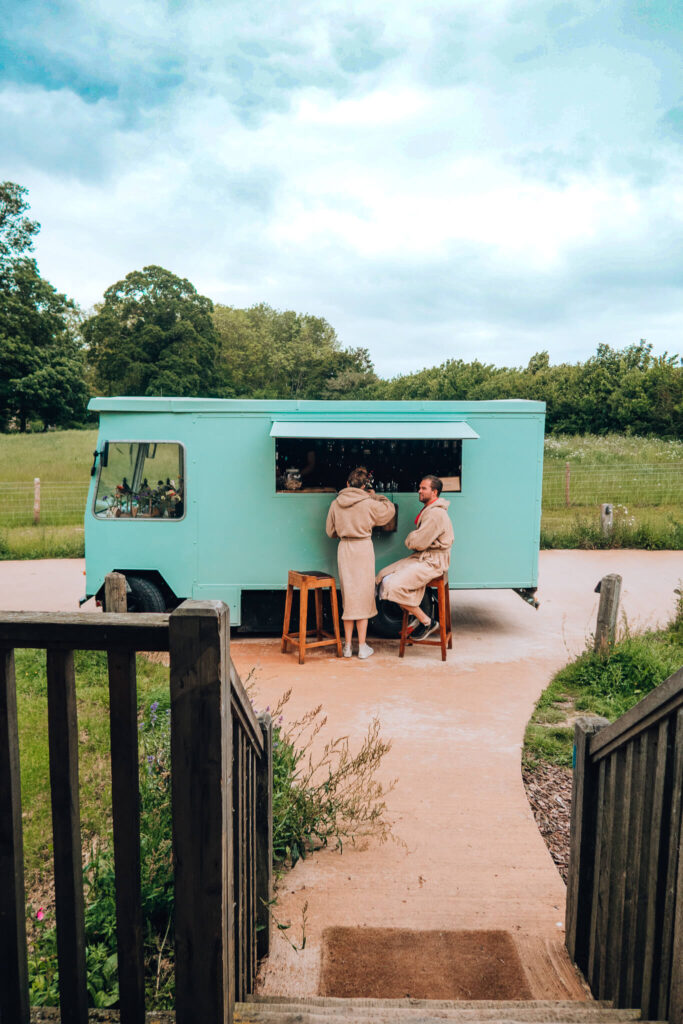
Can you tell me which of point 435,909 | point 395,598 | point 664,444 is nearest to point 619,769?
point 435,909

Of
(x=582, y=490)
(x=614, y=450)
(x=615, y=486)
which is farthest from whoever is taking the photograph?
(x=614, y=450)

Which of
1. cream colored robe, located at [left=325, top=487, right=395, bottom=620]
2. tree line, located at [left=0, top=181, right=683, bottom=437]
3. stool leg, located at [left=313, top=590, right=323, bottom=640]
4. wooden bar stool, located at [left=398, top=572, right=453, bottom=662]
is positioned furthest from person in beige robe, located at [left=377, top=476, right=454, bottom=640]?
tree line, located at [left=0, top=181, right=683, bottom=437]

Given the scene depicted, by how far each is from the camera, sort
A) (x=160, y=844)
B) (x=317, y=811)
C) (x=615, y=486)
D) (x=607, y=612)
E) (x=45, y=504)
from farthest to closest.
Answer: (x=615, y=486)
(x=45, y=504)
(x=607, y=612)
(x=317, y=811)
(x=160, y=844)

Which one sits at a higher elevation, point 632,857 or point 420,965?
point 632,857

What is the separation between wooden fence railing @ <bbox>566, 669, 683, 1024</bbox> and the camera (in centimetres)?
229

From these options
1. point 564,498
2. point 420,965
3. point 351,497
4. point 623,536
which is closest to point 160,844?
point 420,965

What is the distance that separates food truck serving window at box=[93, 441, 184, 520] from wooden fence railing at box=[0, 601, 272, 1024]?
7076 mm

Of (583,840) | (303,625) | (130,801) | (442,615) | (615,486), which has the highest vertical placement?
(130,801)

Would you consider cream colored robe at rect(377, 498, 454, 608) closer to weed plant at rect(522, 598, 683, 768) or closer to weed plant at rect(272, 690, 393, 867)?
weed plant at rect(522, 598, 683, 768)

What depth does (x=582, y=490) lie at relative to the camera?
2011 centimetres

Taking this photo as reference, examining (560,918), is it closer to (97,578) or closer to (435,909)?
(435,909)

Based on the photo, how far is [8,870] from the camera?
5.84 feet

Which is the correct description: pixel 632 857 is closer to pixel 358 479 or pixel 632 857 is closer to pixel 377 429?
pixel 358 479

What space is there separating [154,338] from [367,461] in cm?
4430
